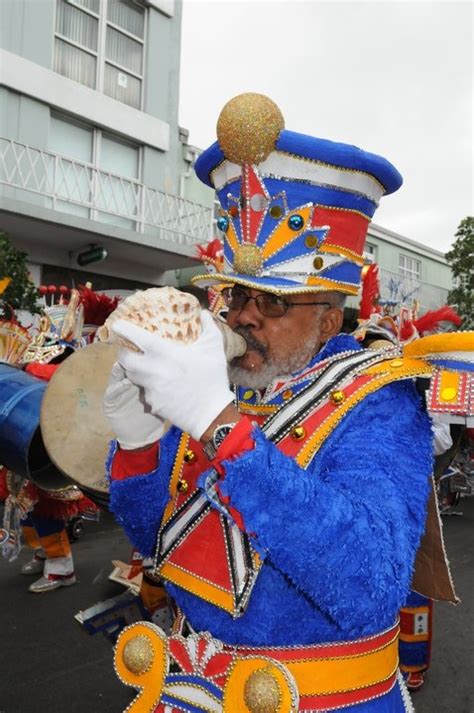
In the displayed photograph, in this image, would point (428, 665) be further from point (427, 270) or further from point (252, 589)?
point (427, 270)

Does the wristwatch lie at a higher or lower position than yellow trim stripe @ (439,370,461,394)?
lower

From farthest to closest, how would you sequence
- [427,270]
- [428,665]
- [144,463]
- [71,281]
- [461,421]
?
[427,270]
[71,281]
[428,665]
[144,463]
[461,421]

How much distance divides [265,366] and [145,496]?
0.45 m

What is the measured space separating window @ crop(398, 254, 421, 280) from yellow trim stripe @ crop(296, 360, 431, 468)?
63.6ft

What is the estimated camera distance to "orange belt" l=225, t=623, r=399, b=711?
4.31 ft

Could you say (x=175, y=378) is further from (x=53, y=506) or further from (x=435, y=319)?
(x=53, y=506)

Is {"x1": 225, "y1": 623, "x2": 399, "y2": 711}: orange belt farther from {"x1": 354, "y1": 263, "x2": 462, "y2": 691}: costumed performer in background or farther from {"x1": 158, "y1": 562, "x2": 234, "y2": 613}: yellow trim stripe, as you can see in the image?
{"x1": 354, "y1": 263, "x2": 462, "y2": 691}: costumed performer in background

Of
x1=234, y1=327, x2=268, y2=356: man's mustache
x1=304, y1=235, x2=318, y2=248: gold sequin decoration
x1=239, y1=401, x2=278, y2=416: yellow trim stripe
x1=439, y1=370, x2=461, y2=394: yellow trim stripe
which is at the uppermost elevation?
x1=304, y1=235, x2=318, y2=248: gold sequin decoration

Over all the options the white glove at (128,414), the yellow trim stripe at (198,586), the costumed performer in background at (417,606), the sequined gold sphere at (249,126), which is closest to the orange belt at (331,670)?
the yellow trim stripe at (198,586)

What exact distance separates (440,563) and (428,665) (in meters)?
2.51

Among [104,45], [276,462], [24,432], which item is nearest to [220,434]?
[276,462]

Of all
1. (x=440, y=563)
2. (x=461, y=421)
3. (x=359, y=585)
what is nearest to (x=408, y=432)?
(x=461, y=421)

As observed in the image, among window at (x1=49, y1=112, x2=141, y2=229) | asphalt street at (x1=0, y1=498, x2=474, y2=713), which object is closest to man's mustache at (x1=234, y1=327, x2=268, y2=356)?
asphalt street at (x1=0, y1=498, x2=474, y2=713)

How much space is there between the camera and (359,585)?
1.07m
